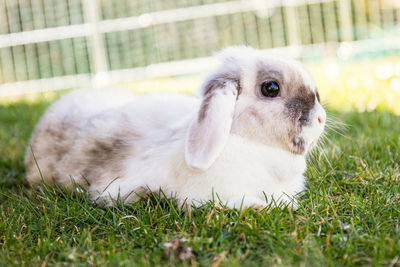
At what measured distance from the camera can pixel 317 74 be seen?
5934mm

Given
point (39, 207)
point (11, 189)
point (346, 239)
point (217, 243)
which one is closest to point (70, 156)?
point (39, 207)

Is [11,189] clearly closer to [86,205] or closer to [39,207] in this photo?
[39,207]

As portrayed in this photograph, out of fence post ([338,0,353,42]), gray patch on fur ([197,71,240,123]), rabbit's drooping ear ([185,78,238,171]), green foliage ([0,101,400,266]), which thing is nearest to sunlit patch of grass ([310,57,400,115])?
green foliage ([0,101,400,266])

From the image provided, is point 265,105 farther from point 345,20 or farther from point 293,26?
point 345,20

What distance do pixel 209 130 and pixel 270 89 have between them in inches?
15.0

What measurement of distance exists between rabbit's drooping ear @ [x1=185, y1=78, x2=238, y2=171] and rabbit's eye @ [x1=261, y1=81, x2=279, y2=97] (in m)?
0.18

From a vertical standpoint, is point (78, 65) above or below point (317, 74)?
above

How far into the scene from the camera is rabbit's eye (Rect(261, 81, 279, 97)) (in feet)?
6.91

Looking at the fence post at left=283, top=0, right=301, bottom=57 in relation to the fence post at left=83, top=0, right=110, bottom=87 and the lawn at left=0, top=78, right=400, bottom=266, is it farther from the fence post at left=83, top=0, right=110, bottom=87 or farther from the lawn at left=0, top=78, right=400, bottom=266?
the lawn at left=0, top=78, right=400, bottom=266

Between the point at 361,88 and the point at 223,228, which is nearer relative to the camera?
the point at 223,228

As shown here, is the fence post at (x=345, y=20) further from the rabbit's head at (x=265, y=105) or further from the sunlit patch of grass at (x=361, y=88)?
the rabbit's head at (x=265, y=105)

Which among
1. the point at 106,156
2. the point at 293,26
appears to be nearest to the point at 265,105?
the point at 106,156

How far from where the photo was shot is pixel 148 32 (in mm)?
8750

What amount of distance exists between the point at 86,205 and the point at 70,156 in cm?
43
